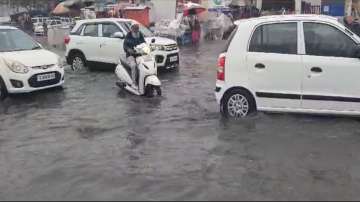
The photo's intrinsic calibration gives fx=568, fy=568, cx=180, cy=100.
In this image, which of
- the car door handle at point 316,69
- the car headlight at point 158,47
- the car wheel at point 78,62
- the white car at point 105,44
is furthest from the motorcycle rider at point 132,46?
the car door handle at point 316,69

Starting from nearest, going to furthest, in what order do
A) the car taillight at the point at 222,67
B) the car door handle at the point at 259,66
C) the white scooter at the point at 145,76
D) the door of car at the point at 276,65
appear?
the door of car at the point at 276,65, the car door handle at the point at 259,66, the car taillight at the point at 222,67, the white scooter at the point at 145,76

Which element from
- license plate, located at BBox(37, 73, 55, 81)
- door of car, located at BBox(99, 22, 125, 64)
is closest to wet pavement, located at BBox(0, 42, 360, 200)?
license plate, located at BBox(37, 73, 55, 81)

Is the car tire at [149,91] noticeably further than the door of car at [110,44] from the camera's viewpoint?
No

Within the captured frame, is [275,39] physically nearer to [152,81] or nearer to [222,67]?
[222,67]

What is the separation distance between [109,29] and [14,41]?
410 cm

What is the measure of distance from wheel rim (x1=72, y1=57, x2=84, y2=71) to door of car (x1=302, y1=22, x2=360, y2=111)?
10.2 m

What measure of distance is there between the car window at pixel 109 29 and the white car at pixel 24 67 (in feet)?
11.9

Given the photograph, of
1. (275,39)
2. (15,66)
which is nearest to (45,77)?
(15,66)

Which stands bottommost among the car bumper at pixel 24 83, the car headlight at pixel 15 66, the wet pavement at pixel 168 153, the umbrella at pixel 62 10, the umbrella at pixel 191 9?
the wet pavement at pixel 168 153

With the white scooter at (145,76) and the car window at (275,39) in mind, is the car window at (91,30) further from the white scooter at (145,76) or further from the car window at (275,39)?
the car window at (275,39)

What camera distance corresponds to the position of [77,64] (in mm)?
17875

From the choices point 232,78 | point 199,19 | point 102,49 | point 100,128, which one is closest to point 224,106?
point 232,78

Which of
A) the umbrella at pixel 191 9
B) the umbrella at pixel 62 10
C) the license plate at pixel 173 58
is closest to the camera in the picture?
the license plate at pixel 173 58

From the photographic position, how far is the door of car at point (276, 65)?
9023 millimetres
